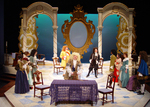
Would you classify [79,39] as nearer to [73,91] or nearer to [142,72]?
[142,72]

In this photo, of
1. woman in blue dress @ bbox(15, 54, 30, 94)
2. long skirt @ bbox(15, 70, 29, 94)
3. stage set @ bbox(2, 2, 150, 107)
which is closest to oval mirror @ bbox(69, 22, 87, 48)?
stage set @ bbox(2, 2, 150, 107)

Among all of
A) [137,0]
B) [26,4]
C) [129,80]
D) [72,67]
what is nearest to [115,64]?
[129,80]

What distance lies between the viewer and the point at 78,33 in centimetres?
988

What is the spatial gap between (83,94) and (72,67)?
1.42 m

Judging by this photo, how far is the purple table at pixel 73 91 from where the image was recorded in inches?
204

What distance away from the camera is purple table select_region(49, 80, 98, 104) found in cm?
517

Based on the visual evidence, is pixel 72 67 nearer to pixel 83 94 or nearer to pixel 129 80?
pixel 83 94

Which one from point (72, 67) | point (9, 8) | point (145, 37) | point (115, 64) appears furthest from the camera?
point (9, 8)

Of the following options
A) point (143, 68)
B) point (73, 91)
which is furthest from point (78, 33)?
point (73, 91)

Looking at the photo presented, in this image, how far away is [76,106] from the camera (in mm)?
5199

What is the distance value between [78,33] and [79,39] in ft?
1.29

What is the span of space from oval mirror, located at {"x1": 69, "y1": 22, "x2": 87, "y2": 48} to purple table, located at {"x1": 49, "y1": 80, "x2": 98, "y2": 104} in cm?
514

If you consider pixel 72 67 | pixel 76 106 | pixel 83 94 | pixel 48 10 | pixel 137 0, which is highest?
pixel 137 0

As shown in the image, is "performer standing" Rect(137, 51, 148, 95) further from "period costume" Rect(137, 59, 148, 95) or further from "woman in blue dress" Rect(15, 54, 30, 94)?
"woman in blue dress" Rect(15, 54, 30, 94)
